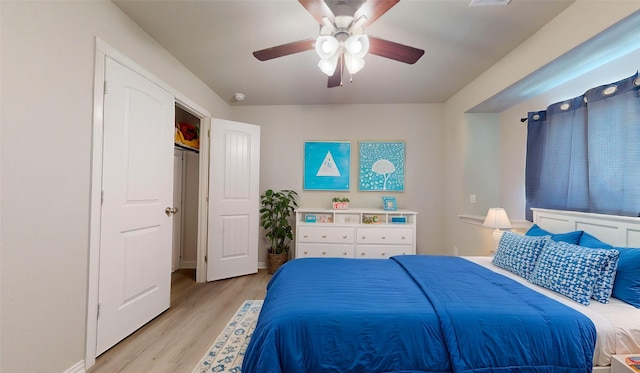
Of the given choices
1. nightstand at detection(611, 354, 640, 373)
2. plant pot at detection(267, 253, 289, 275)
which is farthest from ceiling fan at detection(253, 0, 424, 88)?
plant pot at detection(267, 253, 289, 275)

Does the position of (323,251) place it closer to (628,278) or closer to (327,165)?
(327,165)

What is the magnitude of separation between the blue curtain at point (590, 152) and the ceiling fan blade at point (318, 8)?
2.06m

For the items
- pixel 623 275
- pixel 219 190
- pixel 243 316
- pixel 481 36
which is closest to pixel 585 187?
pixel 623 275

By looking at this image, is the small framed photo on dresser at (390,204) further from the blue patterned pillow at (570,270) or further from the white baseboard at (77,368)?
the white baseboard at (77,368)

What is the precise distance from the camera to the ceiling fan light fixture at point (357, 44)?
1515 mm

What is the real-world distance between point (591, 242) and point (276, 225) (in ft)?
10.2

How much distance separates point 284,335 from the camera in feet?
3.66

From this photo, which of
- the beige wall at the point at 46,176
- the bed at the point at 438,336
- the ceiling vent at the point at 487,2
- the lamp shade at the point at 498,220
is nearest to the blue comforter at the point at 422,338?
the bed at the point at 438,336

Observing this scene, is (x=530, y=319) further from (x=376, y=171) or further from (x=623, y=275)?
(x=376, y=171)

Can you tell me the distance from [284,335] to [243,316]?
4.42 ft

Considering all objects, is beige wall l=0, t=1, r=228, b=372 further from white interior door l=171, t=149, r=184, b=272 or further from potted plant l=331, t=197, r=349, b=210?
potted plant l=331, t=197, r=349, b=210

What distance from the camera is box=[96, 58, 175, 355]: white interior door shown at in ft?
5.71

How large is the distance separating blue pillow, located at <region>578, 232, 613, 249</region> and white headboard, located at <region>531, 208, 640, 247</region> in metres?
0.09

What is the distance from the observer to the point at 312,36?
2.13 m
